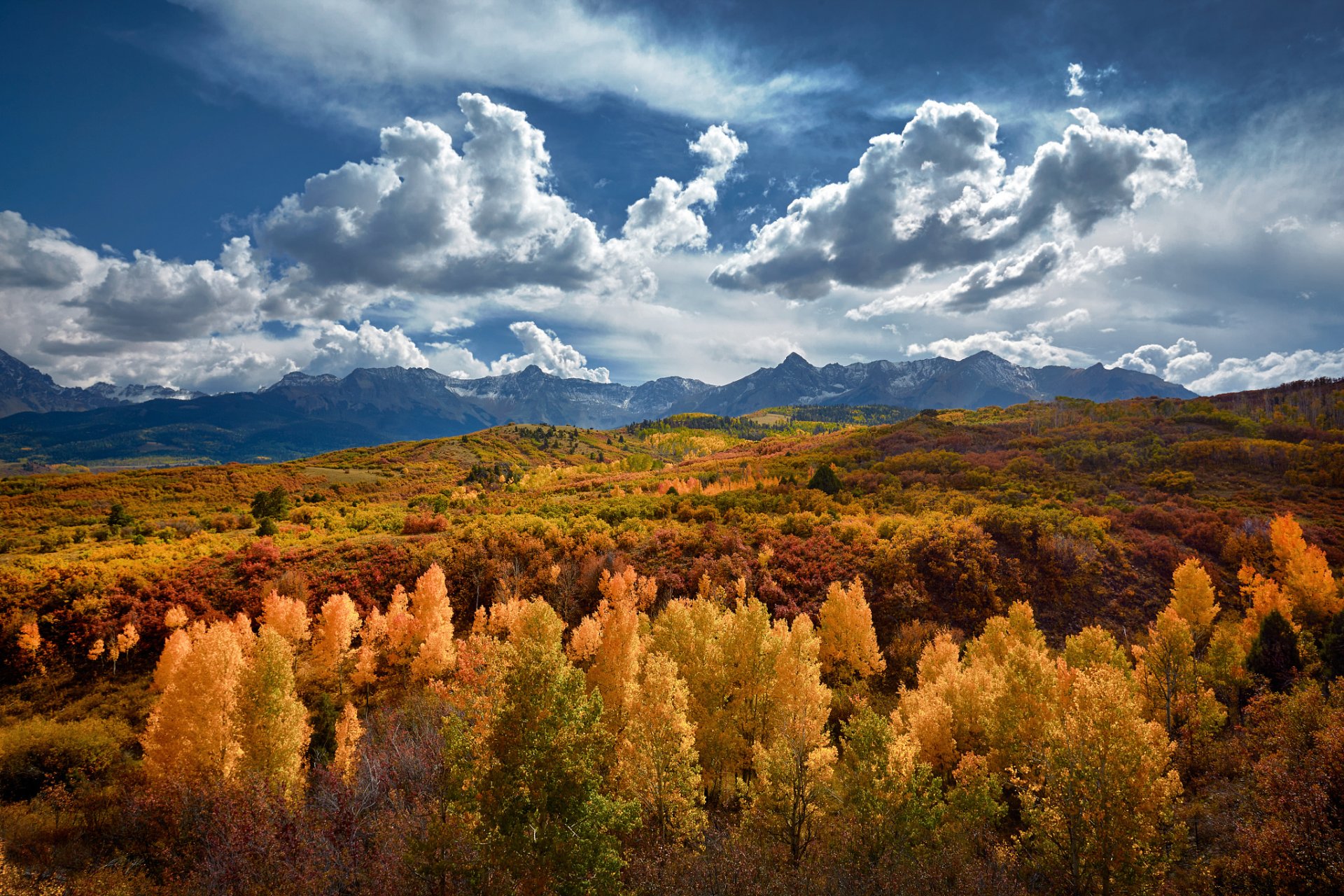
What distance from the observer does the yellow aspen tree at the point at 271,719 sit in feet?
71.4

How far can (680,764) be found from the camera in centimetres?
1895

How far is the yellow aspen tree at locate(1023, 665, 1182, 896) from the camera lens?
1614cm

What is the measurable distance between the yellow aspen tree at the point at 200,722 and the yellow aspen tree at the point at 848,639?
3045 cm

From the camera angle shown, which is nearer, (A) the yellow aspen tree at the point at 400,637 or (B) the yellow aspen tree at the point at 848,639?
(A) the yellow aspen tree at the point at 400,637

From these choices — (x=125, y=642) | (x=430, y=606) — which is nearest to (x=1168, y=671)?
(x=430, y=606)

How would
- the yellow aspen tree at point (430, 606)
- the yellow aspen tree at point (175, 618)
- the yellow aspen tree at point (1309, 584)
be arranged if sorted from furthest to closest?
1. the yellow aspen tree at point (1309, 584)
2. the yellow aspen tree at point (430, 606)
3. the yellow aspen tree at point (175, 618)

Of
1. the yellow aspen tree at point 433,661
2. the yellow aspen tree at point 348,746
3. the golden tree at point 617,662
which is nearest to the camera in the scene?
the golden tree at point 617,662

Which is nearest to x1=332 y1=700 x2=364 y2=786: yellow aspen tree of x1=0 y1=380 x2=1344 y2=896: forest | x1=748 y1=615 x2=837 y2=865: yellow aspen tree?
x1=0 y1=380 x2=1344 y2=896: forest

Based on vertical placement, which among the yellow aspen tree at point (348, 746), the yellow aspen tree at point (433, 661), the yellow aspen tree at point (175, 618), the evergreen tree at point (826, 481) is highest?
the evergreen tree at point (826, 481)

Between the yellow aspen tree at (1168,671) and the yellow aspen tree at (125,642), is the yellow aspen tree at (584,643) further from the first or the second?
the yellow aspen tree at (1168,671)

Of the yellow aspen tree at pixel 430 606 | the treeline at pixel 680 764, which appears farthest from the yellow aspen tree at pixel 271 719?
the yellow aspen tree at pixel 430 606

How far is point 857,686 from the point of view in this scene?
31344 millimetres

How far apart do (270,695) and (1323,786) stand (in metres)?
37.3

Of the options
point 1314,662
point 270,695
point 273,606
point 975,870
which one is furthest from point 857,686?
point 273,606
